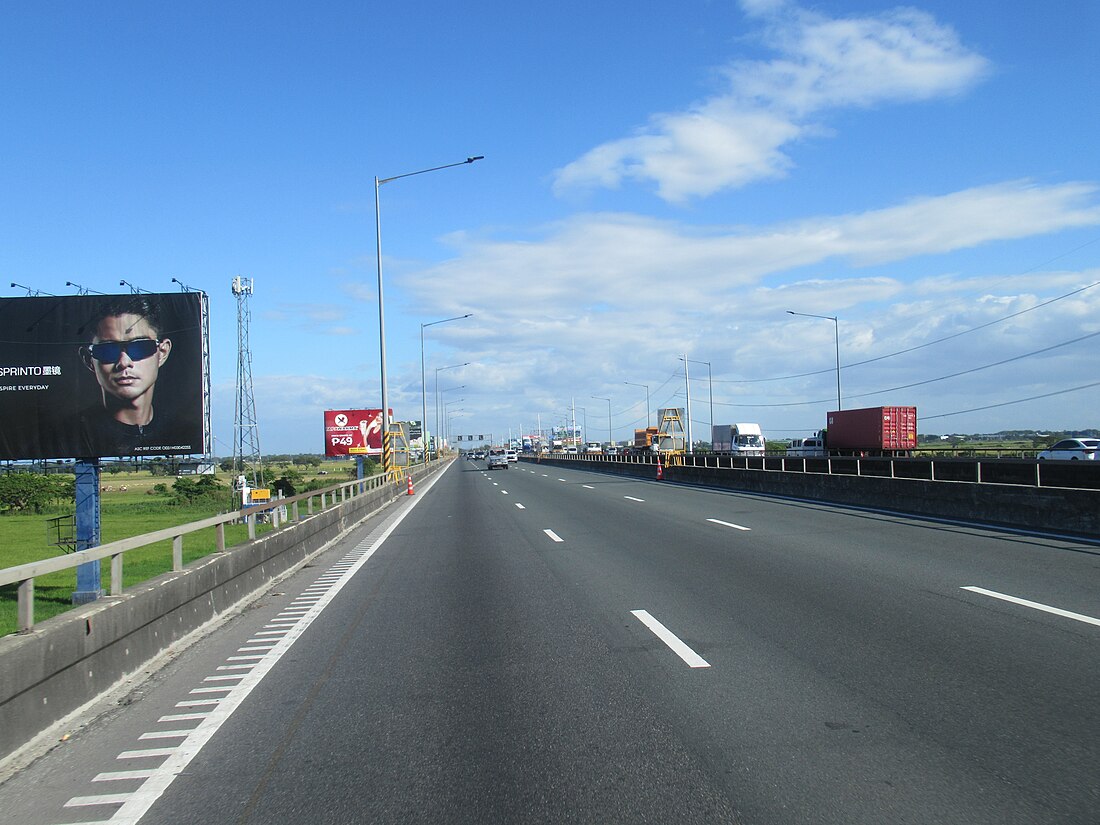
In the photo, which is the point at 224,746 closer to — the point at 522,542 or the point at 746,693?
the point at 746,693

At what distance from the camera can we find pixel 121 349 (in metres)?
18.8

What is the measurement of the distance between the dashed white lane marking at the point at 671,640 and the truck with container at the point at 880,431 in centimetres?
4855

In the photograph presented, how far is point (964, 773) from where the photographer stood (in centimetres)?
521

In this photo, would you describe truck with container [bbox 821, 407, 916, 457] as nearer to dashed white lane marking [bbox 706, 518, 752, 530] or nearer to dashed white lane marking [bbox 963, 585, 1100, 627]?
dashed white lane marking [bbox 706, 518, 752, 530]

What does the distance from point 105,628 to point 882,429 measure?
53.2m

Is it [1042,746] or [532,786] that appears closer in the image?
[532,786]

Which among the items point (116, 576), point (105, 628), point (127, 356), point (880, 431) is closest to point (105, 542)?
point (127, 356)

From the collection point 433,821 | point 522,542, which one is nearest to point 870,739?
point 433,821

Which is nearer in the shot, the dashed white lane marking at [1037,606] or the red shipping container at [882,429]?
the dashed white lane marking at [1037,606]

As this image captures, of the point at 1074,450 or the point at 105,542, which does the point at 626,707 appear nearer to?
the point at 105,542

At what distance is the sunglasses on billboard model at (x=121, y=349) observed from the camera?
61.1 feet

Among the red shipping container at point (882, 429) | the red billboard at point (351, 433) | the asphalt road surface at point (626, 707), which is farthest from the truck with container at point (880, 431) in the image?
the asphalt road surface at point (626, 707)

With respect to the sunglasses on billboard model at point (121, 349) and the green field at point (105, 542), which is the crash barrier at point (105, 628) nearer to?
the green field at point (105, 542)

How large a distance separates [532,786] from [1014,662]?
4.60 m
